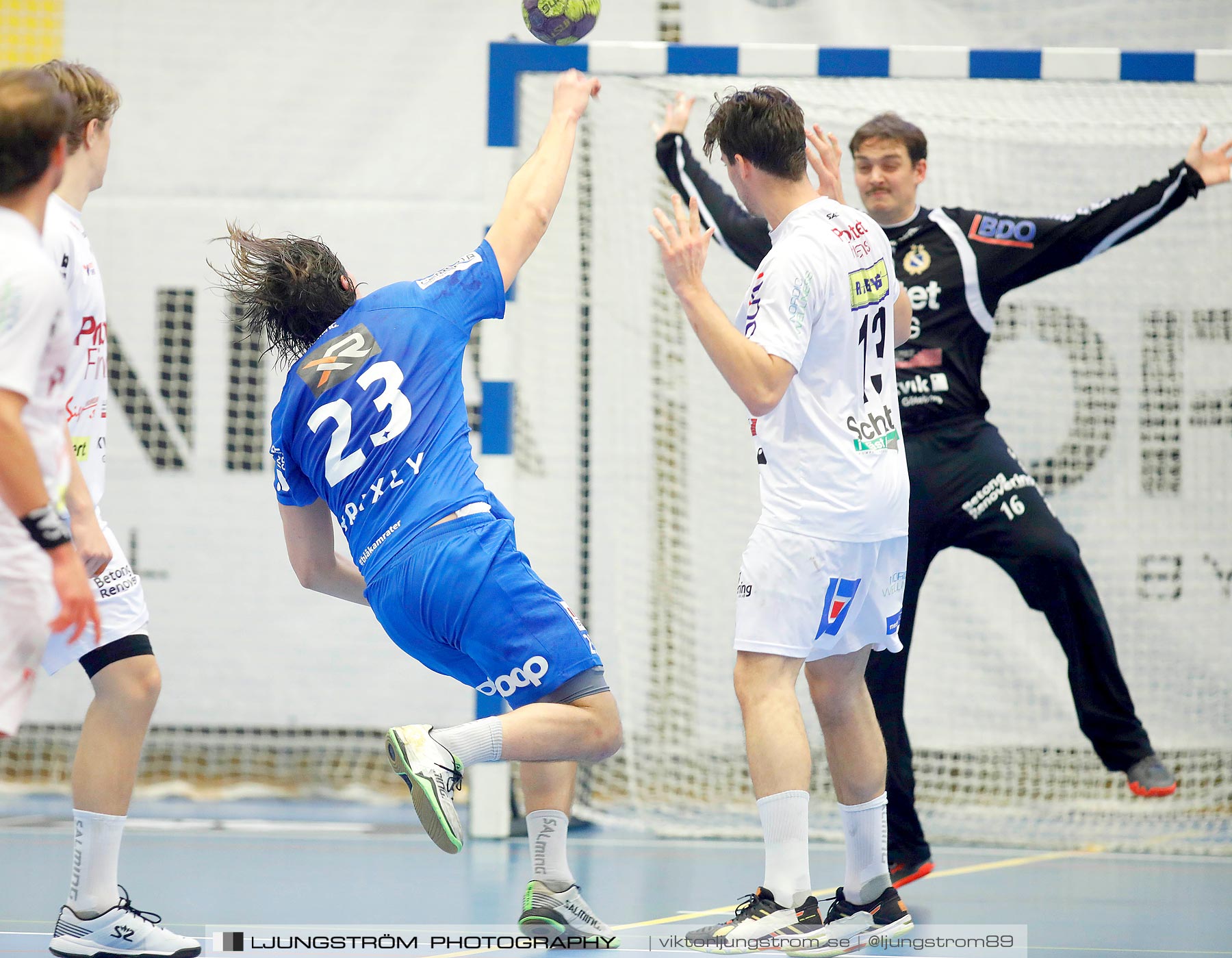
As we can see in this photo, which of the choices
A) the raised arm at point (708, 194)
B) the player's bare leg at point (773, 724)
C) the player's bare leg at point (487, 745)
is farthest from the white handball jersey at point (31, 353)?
the raised arm at point (708, 194)

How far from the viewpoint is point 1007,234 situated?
5074 millimetres

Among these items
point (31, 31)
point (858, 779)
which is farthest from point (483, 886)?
point (31, 31)

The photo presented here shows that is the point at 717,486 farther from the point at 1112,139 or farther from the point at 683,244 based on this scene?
the point at 683,244

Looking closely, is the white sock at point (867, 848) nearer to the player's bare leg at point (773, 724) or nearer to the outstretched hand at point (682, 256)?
the player's bare leg at point (773, 724)

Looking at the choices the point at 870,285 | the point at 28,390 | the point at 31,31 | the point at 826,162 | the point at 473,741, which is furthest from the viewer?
the point at 31,31

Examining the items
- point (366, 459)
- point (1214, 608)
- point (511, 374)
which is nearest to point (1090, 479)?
point (1214, 608)

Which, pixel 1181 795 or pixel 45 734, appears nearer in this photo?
pixel 1181 795

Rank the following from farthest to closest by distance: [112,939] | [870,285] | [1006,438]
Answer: [1006,438], [870,285], [112,939]

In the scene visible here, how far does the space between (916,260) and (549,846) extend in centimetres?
258

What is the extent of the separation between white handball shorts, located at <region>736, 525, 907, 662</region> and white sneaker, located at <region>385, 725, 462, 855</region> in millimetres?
925

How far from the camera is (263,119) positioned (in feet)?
25.1

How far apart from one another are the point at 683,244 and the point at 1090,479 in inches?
168

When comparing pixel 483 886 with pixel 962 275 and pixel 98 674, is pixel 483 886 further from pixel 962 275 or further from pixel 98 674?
pixel 962 275

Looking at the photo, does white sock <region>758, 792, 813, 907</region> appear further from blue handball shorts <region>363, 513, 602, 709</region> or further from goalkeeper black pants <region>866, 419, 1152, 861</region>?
goalkeeper black pants <region>866, 419, 1152, 861</region>
